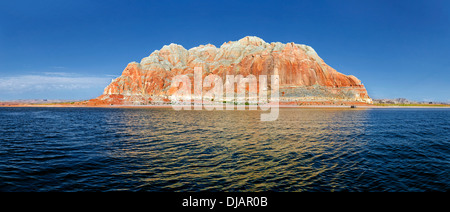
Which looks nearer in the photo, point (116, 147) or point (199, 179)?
point (199, 179)

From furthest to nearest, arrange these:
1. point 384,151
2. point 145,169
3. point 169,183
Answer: point 384,151
point 145,169
point 169,183

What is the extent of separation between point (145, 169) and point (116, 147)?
9626 millimetres

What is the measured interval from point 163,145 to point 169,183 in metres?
12.0

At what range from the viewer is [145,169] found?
53.0ft

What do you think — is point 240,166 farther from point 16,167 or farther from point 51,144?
point 51,144
